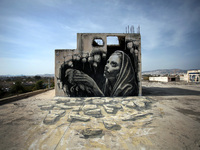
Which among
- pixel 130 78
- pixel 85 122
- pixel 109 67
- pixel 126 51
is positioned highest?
pixel 126 51

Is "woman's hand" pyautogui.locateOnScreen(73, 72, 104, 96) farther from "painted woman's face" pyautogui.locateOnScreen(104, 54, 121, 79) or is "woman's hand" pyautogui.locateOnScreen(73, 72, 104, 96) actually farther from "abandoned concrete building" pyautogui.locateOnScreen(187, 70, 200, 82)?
"abandoned concrete building" pyautogui.locateOnScreen(187, 70, 200, 82)

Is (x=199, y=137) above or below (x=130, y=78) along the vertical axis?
below

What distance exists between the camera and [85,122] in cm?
352

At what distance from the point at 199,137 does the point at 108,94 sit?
5.11 meters

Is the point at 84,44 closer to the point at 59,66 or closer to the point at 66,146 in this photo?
the point at 59,66

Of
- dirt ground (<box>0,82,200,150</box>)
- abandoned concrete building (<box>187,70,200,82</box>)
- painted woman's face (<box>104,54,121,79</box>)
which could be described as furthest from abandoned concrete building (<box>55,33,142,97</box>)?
Result: abandoned concrete building (<box>187,70,200,82</box>)

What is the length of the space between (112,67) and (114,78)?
830mm

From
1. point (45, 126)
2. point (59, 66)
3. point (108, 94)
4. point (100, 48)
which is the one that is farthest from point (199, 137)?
point (59, 66)

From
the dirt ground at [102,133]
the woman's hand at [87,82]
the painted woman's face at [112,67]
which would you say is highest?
the painted woman's face at [112,67]

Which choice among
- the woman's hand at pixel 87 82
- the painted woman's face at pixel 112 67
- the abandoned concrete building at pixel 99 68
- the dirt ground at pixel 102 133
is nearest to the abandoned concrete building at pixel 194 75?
the abandoned concrete building at pixel 99 68

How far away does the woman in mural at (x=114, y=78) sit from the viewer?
7234 millimetres

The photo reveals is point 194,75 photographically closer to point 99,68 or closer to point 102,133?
point 99,68

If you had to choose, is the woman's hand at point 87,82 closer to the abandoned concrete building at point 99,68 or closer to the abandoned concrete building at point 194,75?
the abandoned concrete building at point 99,68

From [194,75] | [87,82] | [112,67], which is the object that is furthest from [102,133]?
[194,75]
